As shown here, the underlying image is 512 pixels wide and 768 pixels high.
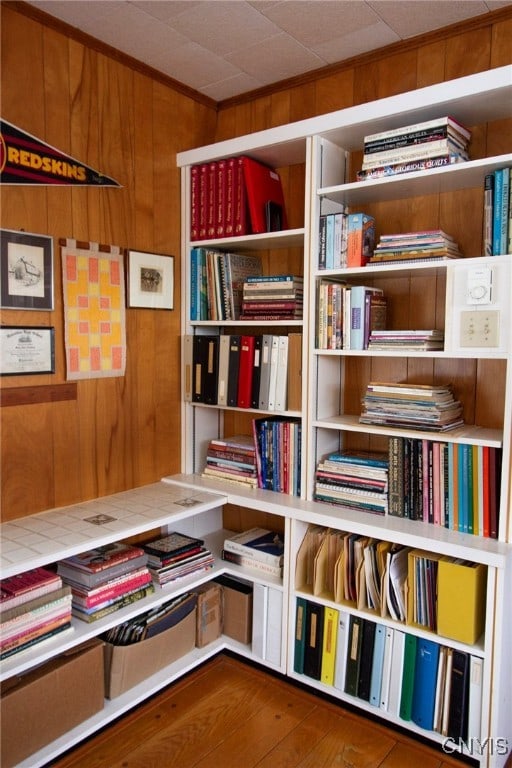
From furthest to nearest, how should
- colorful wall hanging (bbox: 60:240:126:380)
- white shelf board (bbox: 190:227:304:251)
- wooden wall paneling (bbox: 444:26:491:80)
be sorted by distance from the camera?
1. white shelf board (bbox: 190:227:304:251)
2. colorful wall hanging (bbox: 60:240:126:380)
3. wooden wall paneling (bbox: 444:26:491:80)

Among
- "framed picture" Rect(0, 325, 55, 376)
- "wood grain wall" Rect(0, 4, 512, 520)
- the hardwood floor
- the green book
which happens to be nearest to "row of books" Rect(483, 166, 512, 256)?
"wood grain wall" Rect(0, 4, 512, 520)

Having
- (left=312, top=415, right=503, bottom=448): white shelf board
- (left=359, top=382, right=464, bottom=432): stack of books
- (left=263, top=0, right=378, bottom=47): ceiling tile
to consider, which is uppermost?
(left=263, top=0, right=378, bottom=47): ceiling tile

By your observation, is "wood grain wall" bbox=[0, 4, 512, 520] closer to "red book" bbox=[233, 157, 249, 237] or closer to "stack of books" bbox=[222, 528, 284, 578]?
"red book" bbox=[233, 157, 249, 237]

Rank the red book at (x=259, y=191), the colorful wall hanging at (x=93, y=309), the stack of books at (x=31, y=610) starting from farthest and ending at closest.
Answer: the red book at (x=259, y=191), the colorful wall hanging at (x=93, y=309), the stack of books at (x=31, y=610)

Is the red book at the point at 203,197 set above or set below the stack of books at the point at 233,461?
above

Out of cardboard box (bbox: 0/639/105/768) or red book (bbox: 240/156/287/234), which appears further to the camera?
red book (bbox: 240/156/287/234)

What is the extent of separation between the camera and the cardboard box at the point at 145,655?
195cm

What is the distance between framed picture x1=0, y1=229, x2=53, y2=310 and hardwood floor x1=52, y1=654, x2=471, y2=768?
1471 mm

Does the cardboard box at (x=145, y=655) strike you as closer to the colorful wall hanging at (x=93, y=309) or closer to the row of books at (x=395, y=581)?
the row of books at (x=395, y=581)

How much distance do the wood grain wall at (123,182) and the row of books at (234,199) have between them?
90 millimetres

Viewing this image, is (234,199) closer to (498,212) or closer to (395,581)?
(498,212)

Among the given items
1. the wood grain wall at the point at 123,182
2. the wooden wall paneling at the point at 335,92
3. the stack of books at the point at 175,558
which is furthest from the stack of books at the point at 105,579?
the wooden wall paneling at the point at 335,92

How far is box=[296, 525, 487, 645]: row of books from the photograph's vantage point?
1.76 metres

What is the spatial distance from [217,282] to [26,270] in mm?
813
